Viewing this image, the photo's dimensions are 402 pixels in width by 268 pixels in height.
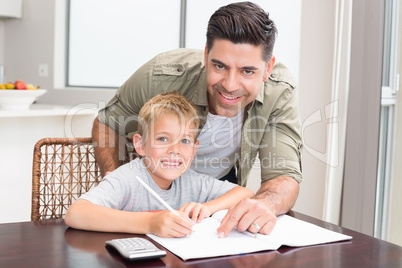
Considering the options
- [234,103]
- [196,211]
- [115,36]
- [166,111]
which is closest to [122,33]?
[115,36]

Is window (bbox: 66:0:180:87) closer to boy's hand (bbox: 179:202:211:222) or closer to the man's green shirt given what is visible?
the man's green shirt

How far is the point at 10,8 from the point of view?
4.33 m

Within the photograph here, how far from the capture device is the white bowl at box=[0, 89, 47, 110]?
3.07 metres

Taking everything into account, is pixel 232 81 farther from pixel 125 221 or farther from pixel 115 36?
pixel 115 36

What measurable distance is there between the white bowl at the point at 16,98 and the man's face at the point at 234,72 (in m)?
1.84

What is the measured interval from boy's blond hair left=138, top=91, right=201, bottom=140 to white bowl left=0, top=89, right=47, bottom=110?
1822 mm

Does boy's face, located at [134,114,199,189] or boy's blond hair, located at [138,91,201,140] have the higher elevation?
boy's blond hair, located at [138,91,201,140]

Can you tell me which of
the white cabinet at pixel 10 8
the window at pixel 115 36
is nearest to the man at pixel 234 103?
the window at pixel 115 36

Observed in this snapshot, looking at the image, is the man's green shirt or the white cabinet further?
the white cabinet

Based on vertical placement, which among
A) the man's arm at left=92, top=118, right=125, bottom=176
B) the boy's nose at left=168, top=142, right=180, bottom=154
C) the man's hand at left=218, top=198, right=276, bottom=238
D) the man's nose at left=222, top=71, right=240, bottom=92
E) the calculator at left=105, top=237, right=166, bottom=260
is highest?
the man's nose at left=222, top=71, right=240, bottom=92

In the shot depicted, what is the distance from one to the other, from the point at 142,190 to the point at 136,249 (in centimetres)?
45

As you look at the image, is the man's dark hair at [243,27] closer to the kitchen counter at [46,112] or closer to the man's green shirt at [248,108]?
the man's green shirt at [248,108]

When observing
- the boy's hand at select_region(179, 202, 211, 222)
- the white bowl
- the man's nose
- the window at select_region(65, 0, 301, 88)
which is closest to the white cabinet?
the window at select_region(65, 0, 301, 88)

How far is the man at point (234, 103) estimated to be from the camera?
1547 mm
